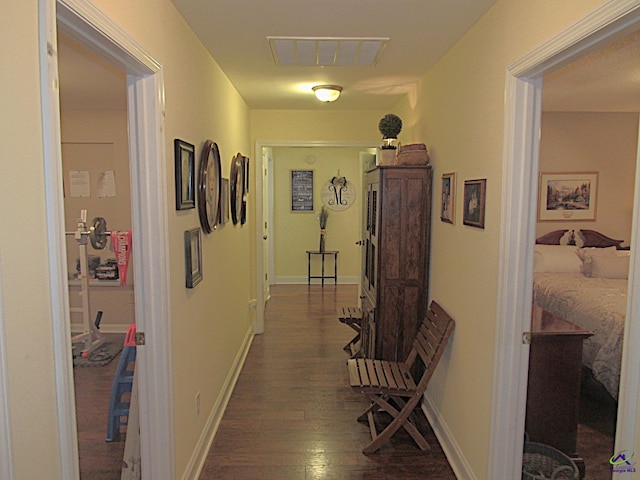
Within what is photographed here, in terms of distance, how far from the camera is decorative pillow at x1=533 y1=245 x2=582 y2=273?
454 centimetres

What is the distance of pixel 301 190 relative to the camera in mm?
7863

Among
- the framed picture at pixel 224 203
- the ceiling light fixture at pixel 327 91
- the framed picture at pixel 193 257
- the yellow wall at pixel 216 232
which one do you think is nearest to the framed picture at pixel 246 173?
the yellow wall at pixel 216 232

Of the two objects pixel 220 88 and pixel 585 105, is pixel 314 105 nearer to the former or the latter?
pixel 220 88

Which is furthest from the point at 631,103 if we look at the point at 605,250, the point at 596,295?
the point at 596,295

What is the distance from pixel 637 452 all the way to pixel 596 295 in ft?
9.04

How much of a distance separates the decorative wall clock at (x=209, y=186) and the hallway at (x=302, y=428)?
138 cm

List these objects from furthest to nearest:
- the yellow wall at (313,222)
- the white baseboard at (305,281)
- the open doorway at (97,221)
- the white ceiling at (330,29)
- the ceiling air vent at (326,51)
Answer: the white baseboard at (305,281) < the yellow wall at (313,222) < the open doorway at (97,221) < the ceiling air vent at (326,51) < the white ceiling at (330,29)

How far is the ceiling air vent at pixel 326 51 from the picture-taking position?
2682 millimetres

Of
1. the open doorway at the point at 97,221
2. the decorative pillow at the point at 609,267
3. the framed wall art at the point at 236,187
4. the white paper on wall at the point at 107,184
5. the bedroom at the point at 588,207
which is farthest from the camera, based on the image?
the white paper on wall at the point at 107,184

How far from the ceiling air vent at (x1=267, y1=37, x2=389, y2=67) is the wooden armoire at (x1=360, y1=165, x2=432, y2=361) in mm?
781

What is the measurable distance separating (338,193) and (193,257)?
5.51 meters

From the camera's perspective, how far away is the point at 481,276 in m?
2.39

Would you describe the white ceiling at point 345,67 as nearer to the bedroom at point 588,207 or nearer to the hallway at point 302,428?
the bedroom at point 588,207

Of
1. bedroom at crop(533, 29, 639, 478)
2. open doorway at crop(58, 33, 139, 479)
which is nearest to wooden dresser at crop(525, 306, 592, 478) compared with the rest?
bedroom at crop(533, 29, 639, 478)
